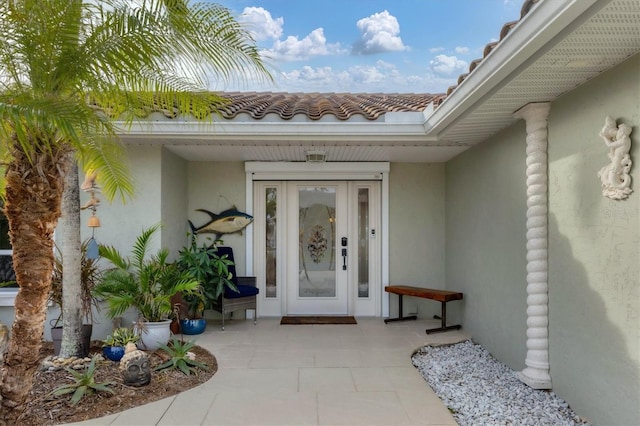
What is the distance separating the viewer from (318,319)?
7.46m

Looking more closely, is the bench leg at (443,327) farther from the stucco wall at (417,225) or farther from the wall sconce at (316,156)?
the wall sconce at (316,156)

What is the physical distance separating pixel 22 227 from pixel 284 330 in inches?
166

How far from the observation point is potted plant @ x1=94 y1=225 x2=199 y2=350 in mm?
5340

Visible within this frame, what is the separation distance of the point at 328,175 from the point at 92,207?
146 inches

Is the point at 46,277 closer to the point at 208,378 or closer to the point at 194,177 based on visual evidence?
the point at 208,378

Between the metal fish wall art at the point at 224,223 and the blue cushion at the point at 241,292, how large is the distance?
1.05 metres

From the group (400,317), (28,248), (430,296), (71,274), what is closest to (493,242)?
(430,296)

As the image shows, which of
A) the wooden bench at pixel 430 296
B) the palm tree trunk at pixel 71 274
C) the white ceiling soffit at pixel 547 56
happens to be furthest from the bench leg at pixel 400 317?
the palm tree trunk at pixel 71 274

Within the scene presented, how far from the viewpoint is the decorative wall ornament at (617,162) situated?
3102mm

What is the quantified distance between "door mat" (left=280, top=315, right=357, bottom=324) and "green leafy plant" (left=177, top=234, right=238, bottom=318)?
1.26 meters

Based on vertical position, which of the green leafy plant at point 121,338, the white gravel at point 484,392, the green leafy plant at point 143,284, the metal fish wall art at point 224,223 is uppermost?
the metal fish wall art at point 224,223

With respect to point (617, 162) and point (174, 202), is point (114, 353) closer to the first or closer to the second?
point (174, 202)

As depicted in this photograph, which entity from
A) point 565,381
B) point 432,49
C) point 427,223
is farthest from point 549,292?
point 432,49

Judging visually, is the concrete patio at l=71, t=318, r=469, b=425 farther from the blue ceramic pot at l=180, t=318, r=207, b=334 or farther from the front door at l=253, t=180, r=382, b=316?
the front door at l=253, t=180, r=382, b=316
